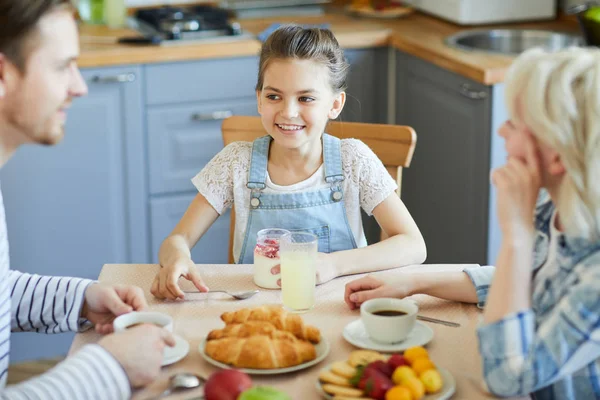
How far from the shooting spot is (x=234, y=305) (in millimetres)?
1548

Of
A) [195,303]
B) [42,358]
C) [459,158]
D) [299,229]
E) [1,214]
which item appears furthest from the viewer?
[42,358]

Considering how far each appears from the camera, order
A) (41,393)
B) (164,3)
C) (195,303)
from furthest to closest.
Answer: (164,3)
(195,303)
(41,393)

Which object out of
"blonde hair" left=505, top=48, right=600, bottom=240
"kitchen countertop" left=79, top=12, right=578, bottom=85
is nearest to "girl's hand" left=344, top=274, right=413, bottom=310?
"blonde hair" left=505, top=48, right=600, bottom=240

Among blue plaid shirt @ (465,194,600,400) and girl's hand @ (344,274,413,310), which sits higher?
blue plaid shirt @ (465,194,600,400)

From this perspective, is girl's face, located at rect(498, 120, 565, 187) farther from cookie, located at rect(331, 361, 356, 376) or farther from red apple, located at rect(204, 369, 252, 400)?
red apple, located at rect(204, 369, 252, 400)

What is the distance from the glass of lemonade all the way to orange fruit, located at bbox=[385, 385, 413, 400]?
1.23 ft

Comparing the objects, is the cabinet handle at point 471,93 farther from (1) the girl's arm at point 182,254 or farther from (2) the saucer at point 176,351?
(2) the saucer at point 176,351

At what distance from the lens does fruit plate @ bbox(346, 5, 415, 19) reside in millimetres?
3514

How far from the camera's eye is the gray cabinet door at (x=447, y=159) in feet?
9.36

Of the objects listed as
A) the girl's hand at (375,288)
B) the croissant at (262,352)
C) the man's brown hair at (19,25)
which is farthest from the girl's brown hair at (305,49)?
the croissant at (262,352)

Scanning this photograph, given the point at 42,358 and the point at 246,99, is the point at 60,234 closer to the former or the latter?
the point at 42,358

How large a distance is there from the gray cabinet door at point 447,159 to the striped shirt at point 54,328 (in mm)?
1620

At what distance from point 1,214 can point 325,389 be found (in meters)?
0.61

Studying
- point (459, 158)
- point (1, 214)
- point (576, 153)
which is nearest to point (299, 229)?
point (1, 214)
